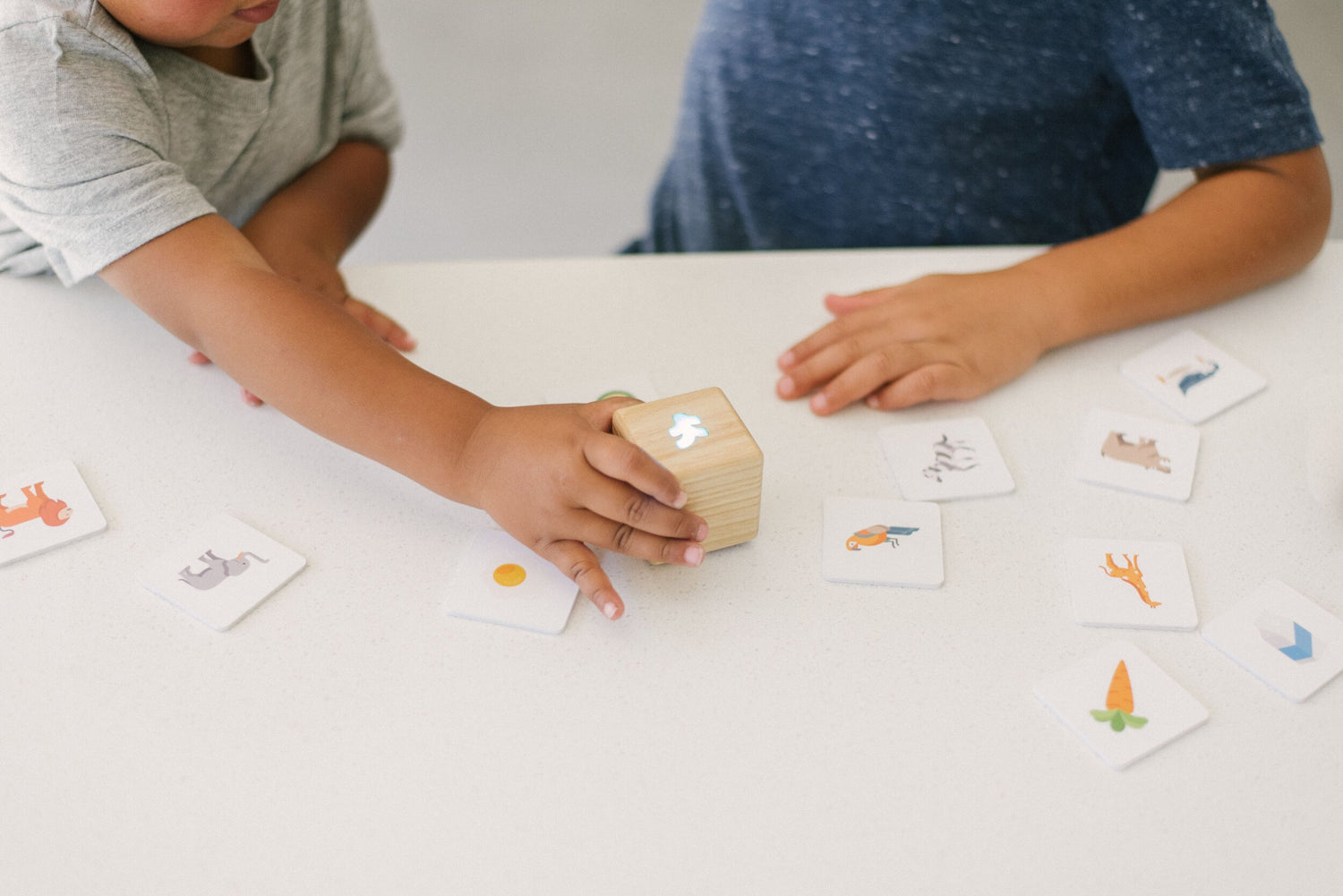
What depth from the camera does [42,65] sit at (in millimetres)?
710

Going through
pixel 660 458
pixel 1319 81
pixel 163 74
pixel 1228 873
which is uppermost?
pixel 163 74

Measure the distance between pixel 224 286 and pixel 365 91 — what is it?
406 millimetres

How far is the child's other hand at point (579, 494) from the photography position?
26.1 inches

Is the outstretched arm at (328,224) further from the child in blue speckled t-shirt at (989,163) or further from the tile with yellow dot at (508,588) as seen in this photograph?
the child in blue speckled t-shirt at (989,163)

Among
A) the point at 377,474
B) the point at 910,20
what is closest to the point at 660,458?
the point at 377,474

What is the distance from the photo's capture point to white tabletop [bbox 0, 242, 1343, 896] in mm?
549

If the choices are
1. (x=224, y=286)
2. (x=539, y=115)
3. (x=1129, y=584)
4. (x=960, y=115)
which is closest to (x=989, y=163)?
(x=960, y=115)

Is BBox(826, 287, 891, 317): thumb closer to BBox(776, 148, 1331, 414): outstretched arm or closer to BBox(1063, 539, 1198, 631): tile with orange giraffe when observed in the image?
BBox(776, 148, 1331, 414): outstretched arm

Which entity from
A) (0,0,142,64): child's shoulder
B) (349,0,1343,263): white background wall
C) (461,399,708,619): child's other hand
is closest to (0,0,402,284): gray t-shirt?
(0,0,142,64): child's shoulder

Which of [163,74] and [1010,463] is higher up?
[163,74]

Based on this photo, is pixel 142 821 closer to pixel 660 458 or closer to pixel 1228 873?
pixel 660 458

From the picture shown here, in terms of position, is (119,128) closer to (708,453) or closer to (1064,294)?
(708,453)

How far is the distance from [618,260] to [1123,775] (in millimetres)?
604

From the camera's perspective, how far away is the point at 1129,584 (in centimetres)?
69
